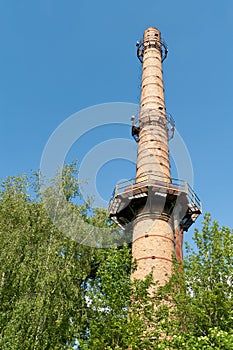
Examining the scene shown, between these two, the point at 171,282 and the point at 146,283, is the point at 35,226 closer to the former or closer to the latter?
the point at 146,283

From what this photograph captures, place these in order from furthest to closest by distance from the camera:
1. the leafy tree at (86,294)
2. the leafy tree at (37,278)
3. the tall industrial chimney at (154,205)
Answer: the tall industrial chimney at (154,205)
the leafy tree at (37,278)
the leafy tree at (86,294)

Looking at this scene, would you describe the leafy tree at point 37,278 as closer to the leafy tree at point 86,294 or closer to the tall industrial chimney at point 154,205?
the leafy tree at point 86,294

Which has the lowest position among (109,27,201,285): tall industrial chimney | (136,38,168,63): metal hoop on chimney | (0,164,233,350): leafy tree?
(0,164,233,350): leafy tree

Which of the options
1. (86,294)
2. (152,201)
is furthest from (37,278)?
(152,201)

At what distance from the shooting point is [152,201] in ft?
58.4

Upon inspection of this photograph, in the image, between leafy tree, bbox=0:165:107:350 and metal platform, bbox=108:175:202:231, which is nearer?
leafy tree, bbox=0:165:107:350

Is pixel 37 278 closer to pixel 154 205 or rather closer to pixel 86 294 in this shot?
pixel 86 294

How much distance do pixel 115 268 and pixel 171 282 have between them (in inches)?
109

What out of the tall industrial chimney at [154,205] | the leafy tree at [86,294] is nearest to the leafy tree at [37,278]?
the leafy tree at [86,294]

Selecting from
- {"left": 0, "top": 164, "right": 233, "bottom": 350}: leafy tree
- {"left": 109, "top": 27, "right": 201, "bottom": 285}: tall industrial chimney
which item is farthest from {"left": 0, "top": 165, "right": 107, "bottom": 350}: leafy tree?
{"left": 109, "top": 27, "right": 201, "bottom": 285}: tall industrial chimney

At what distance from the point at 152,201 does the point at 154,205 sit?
0.74ft

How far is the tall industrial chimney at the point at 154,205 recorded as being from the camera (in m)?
16.3

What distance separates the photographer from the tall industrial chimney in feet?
53.6

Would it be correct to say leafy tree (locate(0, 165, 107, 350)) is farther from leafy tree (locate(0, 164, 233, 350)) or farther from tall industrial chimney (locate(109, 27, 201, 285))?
tall industrial chimney (locate(109, 27, 201, 285))
